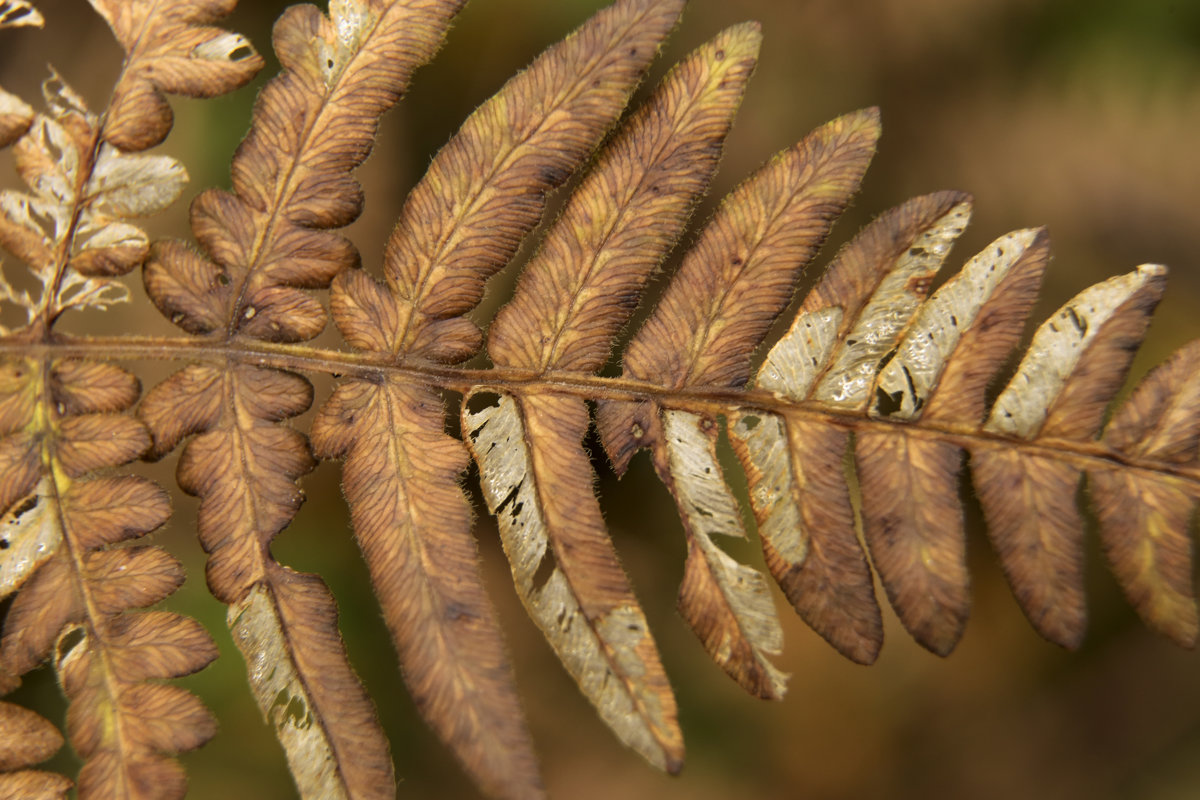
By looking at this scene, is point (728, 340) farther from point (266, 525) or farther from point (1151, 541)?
point (266, 525)

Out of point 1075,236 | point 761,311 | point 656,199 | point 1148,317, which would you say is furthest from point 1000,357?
point 1075,236

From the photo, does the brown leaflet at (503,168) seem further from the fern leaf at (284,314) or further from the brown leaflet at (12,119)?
the brown leaflet at (12,119)

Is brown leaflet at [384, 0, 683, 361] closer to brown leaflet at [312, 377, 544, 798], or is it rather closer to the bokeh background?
brown leaflet at [312, 377, 544, 798]

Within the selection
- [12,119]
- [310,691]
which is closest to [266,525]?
[310,691]

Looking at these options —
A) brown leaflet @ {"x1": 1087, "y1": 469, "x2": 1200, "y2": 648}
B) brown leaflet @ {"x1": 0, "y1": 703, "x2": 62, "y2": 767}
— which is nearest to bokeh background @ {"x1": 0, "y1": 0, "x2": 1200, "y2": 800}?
brown leaflet @ {"x1": 0, "y1": 703, "x2": 62, "y2": 767}

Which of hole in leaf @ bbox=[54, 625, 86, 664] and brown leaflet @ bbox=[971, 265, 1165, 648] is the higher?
brown leaflet @ bbox=[971, 265, 1165, 648]

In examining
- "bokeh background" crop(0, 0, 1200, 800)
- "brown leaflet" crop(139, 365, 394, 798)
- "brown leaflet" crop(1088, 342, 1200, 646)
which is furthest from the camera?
"bokeh background" crop(0, 0, 1200, 800)

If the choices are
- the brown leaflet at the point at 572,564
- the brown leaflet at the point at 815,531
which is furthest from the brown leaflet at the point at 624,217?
the brown leaflet at the point at 815,531
